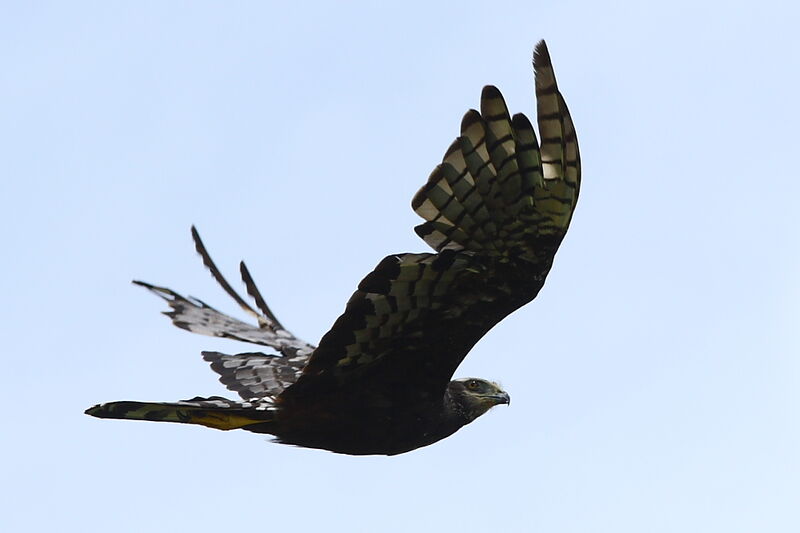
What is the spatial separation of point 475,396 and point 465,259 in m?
2.13

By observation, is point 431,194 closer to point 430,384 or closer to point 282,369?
point 430,384

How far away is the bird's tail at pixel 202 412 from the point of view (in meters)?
11.2

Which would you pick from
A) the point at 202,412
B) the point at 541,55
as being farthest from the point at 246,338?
the point at 541,55

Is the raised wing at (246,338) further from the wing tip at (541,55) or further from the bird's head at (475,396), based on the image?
the wing tip at (541,55)

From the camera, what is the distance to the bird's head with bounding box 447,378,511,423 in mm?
12320

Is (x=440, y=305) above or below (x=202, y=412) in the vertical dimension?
above

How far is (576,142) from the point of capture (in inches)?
395

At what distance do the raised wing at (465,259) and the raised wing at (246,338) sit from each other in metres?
1.47

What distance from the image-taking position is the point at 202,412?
11547 millimetres

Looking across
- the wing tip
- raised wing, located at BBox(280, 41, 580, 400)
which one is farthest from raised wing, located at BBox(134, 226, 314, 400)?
the wing tip

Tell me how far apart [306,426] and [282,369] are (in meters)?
1.63

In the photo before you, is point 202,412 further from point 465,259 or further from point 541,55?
point 541,55

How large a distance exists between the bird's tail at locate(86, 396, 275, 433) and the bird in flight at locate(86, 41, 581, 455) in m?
0.01

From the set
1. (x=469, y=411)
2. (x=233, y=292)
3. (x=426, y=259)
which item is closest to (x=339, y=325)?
(x=426, y=259)
